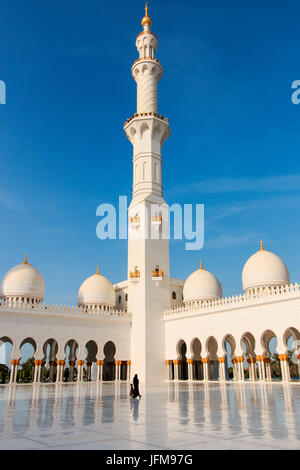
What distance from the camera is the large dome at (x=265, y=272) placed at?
24.5 m

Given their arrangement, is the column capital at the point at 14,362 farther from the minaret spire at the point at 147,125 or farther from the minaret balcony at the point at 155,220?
the minaret spire at the point at 147,125

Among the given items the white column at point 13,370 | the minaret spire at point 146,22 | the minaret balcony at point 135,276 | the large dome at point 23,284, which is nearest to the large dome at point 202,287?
the minaret balcony at point 135,276

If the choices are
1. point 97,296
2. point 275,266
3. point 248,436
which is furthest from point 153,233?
point 248,436

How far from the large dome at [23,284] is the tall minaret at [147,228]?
6104 mm

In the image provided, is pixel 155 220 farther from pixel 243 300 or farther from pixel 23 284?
pixel 23 284

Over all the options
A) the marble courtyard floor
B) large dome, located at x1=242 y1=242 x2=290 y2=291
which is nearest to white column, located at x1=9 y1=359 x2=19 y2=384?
large dome, located at x1=242 y1=242 x2=290 y2=291

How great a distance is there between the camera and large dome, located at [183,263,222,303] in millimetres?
28641

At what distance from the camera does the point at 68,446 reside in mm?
4508

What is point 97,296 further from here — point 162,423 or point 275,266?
point 162,423

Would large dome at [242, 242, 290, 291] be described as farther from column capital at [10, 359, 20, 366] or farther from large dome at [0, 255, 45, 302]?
column capital at [10, 359, 20, 366]

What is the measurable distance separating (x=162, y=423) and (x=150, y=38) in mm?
30589

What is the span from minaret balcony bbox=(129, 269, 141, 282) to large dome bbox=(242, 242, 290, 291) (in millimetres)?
6859

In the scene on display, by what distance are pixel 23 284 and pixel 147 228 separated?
352 inches

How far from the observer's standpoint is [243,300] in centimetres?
2266
